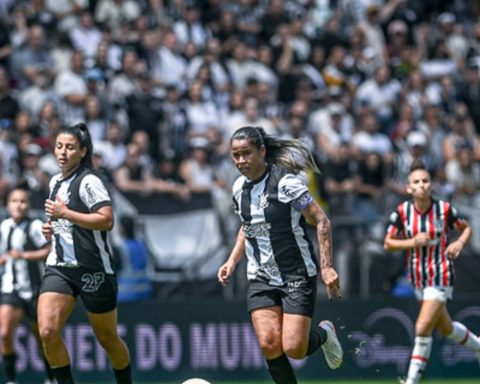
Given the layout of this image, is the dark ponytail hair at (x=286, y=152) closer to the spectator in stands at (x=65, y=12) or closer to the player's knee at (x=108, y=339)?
the player's knee at (x=108, y=339)

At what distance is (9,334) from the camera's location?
1412cm

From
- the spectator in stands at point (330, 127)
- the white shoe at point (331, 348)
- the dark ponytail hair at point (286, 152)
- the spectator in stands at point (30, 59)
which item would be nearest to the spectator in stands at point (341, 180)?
the spectator in stands at point (330, 127)

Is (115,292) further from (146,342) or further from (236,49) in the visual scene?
(236,49)

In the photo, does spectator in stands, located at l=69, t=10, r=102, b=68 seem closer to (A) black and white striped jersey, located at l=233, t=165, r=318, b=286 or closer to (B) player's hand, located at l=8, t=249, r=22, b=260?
(B) player's hand, located at l=8, t=249, r=22, b=260

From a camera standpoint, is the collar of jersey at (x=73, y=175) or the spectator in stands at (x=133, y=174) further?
the spectator in stands at (x=133, y=174)

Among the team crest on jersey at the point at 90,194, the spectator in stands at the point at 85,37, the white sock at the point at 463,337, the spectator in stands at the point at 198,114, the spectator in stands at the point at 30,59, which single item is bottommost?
the white sock at the point at 463,337

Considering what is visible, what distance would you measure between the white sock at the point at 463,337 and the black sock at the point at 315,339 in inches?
104

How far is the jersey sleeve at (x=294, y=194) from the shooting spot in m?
10.9

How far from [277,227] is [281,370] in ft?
3.89

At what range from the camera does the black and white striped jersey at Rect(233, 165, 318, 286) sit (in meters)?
11.0

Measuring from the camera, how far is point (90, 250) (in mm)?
11398

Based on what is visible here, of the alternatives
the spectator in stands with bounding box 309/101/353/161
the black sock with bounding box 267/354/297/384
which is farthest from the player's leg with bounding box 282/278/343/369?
the spectator in stands with bounding box 309/101/353/161

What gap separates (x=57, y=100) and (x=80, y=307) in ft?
13.6

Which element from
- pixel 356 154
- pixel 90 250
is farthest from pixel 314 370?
pixel 90 250
